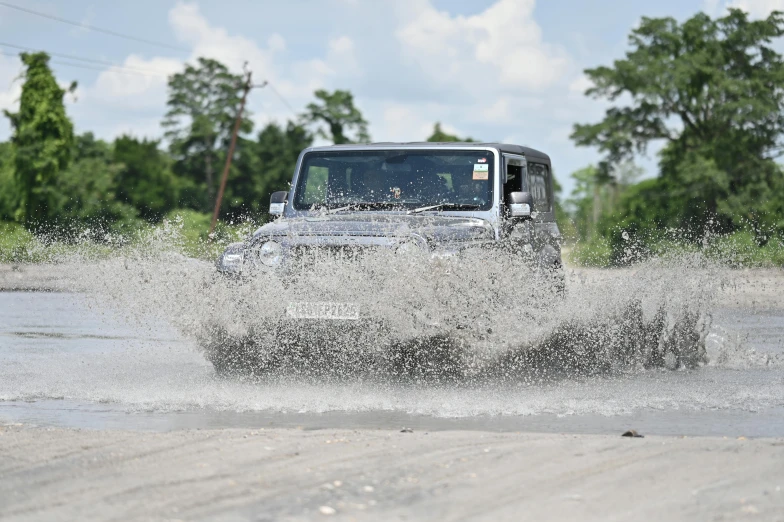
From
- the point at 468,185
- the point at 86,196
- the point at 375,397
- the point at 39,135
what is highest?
the point at 39,135

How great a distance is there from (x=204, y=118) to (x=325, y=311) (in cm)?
7137

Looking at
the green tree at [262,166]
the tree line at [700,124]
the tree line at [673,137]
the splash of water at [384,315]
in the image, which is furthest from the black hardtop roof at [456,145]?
the green tree at [262,166]

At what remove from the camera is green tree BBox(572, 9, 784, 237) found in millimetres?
51062

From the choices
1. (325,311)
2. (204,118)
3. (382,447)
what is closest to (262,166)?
(204,118)

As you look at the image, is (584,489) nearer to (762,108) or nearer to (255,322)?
(255,322)

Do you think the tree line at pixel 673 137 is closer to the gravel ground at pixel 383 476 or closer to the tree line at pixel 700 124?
the tree line at pixel 700 124

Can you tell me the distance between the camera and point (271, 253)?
33.7 ft

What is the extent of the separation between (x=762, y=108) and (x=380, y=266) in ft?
144

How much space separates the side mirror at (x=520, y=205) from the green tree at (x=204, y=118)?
69.4m

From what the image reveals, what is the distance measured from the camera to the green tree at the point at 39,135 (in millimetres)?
64000

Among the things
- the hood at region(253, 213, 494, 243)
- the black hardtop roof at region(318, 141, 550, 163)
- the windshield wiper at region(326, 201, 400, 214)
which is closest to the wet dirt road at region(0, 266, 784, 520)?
the hood at region(253, 213, 494, 243)

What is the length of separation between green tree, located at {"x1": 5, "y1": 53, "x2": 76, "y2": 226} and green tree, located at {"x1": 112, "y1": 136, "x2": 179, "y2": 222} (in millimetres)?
15077

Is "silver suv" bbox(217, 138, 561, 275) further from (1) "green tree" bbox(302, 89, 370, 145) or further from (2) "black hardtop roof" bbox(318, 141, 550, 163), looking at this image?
(1) "green tree" bbox(302, 89, 370, 145)

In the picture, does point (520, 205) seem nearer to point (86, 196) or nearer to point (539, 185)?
point (539, 185)
